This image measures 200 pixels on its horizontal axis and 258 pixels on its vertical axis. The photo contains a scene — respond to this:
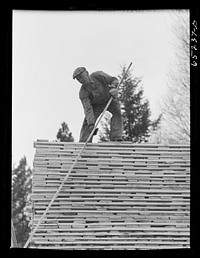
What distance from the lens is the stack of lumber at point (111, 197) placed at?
212 cm

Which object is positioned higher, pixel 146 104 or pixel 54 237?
Answer: pixel 146 104

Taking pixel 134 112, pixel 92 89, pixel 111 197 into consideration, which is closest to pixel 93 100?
pixel 92 89

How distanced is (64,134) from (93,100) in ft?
0.49

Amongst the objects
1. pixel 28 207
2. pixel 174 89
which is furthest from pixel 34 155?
pixel 174 89

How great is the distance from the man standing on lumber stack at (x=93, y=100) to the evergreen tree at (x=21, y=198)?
0.19 meters

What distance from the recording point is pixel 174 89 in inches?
85.4

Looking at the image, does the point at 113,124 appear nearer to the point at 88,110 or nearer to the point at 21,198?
the point at 88,110

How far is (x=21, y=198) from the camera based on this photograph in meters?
2.14

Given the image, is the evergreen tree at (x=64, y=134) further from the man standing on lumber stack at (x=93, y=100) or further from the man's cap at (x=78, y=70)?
the man's cap at (x=78, y=70)
